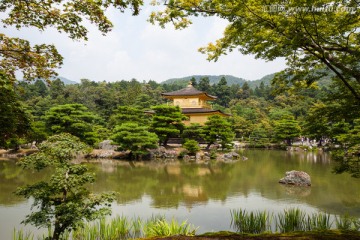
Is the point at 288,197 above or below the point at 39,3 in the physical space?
below

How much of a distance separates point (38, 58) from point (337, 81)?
171 inches

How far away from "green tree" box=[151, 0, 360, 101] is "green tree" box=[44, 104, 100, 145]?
16884 mm

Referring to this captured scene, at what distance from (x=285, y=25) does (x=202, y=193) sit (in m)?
6.76

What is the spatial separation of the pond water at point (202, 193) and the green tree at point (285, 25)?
3.55 metres

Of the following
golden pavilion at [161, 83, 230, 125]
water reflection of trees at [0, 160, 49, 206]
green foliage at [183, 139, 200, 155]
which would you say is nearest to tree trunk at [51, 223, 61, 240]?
water reflection of trees at [0, 160, 49, 206]

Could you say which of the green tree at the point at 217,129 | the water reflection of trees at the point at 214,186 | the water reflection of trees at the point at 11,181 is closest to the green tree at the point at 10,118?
the water reflection of trees at the point at 214,186

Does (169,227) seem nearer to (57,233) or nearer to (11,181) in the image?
(57,233)

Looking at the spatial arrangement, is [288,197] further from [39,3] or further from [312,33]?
[39,3]

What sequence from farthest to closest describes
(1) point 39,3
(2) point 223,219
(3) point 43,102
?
(3) point 43,102
(2) point 223,219
(1) point 39,3

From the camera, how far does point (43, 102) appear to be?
3159 centimetres

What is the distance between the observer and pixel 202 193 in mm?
9078

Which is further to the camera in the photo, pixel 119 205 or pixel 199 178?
pixel 199 178

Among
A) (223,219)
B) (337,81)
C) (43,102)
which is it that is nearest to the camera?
(337,81)

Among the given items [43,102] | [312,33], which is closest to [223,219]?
[312,33]
